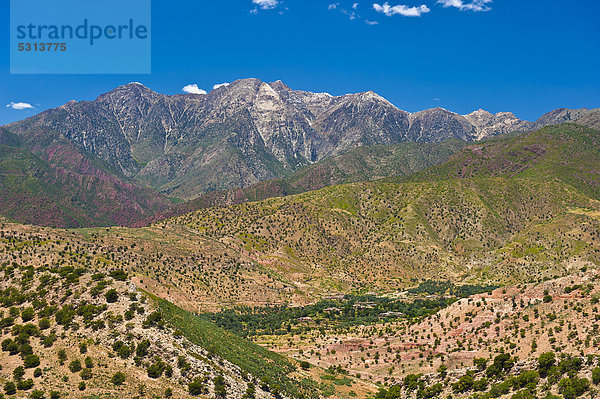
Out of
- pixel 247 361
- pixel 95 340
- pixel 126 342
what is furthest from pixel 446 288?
pixel 95 340

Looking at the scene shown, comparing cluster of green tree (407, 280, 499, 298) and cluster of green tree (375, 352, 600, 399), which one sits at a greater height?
cluster of green tree (375, 352, 600, 399)

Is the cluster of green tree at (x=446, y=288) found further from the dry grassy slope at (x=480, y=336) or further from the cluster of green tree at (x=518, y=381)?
the cluster of green tree at (x=518, y=381)

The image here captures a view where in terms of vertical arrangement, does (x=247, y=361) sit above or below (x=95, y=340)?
below

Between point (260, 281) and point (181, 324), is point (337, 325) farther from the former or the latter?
point (181, 324)

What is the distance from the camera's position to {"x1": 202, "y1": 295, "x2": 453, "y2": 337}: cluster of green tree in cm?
11750

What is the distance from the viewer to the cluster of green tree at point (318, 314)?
117500 mm

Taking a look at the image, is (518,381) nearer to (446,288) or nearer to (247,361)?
(247,361)

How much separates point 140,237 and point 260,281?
5794 cm

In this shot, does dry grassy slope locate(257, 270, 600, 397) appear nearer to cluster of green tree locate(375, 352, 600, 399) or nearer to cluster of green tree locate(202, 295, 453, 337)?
cluster of green tree locate(375, 352, 600, 399)

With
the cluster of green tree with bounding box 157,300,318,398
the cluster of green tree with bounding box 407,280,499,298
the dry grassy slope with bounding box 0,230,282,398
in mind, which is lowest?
the cluster of green tree with bounding box 407,280,499,298

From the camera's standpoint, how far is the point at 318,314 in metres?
139

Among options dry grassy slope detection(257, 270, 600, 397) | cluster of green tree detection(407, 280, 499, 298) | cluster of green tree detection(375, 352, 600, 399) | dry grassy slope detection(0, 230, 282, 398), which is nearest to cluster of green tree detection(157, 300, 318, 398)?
dry grassy slope detection(0, 230, 282, 398)

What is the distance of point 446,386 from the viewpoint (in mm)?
51312

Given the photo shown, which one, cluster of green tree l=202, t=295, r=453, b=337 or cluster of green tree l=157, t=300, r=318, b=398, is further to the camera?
cluster of green tree l=202, t=295, r=453, b=337
